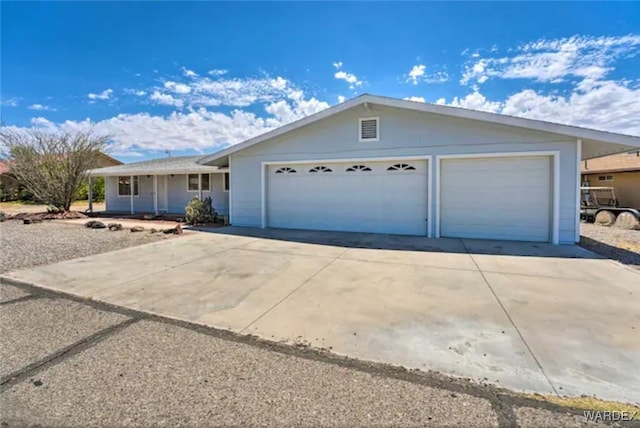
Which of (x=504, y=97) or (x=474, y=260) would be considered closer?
(x=474, y=260)

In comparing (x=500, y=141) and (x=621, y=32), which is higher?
(x=621, y=32)

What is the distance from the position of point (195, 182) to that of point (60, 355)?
15191mm

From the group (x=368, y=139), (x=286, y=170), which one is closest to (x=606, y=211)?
(x=368, y=139)

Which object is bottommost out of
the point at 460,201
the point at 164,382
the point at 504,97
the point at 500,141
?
the point at 164,382

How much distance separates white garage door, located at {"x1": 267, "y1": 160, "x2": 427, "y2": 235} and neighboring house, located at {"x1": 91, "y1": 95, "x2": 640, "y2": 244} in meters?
0.03

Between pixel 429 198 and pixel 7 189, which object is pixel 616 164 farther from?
pixel 7 189

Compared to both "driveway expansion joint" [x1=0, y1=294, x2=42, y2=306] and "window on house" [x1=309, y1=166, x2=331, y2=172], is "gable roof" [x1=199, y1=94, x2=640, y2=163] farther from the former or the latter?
"driveway expansion joint" [x1=0, y1=294, x2=42, y2=306]

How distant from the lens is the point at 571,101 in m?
15.1

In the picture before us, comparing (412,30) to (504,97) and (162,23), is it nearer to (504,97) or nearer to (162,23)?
(504,97)

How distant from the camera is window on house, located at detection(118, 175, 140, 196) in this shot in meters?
18.7

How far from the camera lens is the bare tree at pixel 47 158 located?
51.3 ft

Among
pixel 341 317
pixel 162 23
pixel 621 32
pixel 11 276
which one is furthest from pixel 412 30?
pixel 11 276

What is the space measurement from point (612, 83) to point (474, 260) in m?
12.8

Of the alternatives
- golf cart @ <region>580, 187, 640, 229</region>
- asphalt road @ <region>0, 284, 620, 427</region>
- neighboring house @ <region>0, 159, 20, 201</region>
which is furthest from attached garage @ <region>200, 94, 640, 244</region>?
neighboring house @ <region>0, 159, 20, 201</region>
